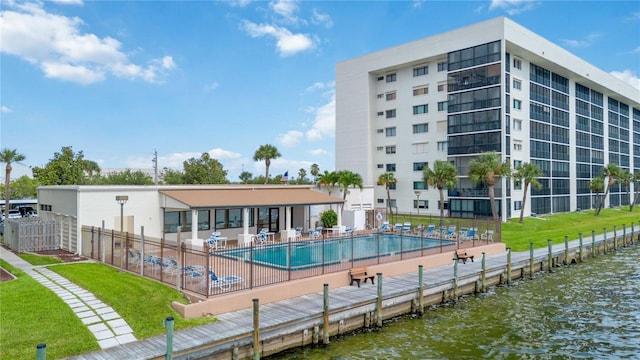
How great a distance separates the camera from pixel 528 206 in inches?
2048

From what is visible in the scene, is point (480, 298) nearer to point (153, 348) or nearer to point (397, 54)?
point (153, 348)

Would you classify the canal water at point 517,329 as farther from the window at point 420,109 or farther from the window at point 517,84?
the window at point 420,109

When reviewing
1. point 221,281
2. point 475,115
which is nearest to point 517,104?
point 475,115

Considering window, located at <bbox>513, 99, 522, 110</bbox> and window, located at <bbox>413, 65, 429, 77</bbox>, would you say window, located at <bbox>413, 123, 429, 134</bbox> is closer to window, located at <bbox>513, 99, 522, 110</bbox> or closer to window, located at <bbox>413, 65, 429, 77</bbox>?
window, located at <bbox>413, 65, 429, 77</bbox>

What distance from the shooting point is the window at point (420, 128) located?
184 feet

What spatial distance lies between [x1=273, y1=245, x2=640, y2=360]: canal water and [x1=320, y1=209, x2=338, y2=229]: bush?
654 inches

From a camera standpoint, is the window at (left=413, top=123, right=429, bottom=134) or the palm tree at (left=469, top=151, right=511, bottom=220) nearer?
the palm tree at (left=469, top=151, right=511, bottom=220)

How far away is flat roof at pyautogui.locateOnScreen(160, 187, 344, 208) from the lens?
28031 millimetres

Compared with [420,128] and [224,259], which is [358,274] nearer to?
[224,259]

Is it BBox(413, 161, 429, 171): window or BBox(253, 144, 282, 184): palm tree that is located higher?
BBox(253, 144, 282, 184): palm tree

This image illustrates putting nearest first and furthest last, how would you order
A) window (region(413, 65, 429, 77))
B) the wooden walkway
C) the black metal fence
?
the wooden walkway
the black metal fence
window (region(413, 65, 429, 77))

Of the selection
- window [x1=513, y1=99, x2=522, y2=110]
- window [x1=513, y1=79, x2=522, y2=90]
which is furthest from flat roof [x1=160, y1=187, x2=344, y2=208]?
window [x1=513, y1=79, x2=522, y2=90]

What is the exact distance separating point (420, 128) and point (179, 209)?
3736 centimetres

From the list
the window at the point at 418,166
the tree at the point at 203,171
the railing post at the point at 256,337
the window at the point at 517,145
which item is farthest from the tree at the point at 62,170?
the window at the point at 517,145
